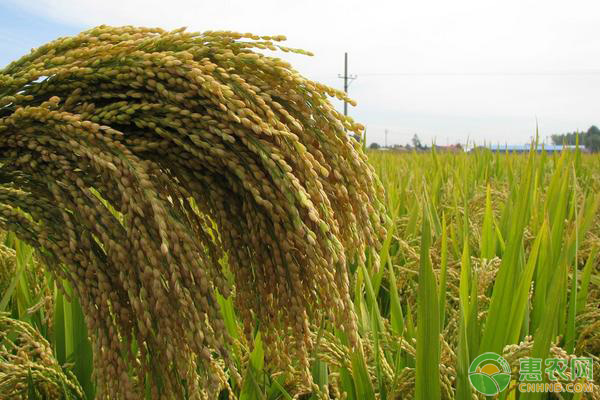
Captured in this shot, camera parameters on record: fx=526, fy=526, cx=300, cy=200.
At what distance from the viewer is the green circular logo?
1.65m

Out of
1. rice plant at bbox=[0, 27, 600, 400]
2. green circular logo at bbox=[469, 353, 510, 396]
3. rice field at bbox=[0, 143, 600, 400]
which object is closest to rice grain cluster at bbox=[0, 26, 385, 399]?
rice plant at bbox=[0, 27, 600, 400]

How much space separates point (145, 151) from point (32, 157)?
0.28 m

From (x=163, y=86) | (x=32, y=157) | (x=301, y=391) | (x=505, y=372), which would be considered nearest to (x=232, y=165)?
(x=163, y=86)

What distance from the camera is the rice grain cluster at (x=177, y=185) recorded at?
45.1 inches

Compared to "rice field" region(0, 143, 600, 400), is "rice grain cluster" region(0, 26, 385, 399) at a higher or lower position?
higher

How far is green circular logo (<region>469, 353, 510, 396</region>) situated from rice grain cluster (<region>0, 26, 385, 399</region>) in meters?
0.68

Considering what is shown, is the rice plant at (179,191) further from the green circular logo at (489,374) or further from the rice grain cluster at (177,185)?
the green circular logo at (489,374)

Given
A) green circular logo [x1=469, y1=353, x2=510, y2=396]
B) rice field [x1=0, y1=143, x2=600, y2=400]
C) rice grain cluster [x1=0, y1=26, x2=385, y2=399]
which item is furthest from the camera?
green circular logo [x1=469, y1=353, x2=510, y2=396]

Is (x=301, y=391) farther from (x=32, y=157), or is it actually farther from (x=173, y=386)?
(x=32, y=157)

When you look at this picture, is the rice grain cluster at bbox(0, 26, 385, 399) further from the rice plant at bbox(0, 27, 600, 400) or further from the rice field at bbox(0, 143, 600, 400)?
the rice field at bbox(0, 143, 600, 400)

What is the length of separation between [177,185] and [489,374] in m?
1.17

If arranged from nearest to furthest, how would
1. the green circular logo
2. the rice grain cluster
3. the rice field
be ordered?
the rice grain cluster → the rice field → the green circular logo

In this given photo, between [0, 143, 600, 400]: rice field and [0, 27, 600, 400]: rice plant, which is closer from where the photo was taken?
[0, 27, 600, 400]: rice plant

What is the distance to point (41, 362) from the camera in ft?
5.90
